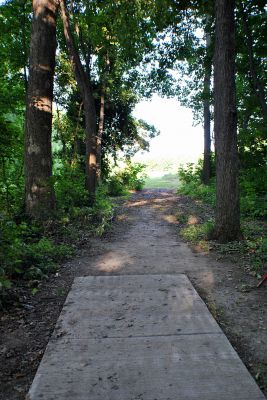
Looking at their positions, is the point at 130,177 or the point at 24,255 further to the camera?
the point at 130,177

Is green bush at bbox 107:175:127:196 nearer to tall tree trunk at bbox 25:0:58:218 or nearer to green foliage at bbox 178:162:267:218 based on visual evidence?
green foliage at bbox 178:162:267:218

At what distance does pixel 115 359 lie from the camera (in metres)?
3.01

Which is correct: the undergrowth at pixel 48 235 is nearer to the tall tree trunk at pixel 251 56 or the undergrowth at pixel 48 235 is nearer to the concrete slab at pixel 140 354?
the concrete slab at pixel 140 354

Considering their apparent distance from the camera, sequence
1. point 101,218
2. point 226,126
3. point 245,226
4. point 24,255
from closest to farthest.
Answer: point 24,255 → point 226,126 → point 245,226 → point 101,218

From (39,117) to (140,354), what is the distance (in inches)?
252

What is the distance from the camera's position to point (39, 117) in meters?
7.95

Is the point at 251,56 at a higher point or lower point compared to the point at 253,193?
higher

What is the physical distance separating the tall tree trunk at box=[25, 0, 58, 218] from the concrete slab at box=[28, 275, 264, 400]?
395 centimetres

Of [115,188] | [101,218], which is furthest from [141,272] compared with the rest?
[115,188]

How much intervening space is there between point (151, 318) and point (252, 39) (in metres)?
9.86

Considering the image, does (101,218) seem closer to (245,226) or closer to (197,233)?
(197,233)

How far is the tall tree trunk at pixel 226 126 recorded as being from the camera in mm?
7000

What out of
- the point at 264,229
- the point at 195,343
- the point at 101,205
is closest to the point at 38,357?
the point at 195,343

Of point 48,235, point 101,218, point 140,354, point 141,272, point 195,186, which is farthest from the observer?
point 195,186
